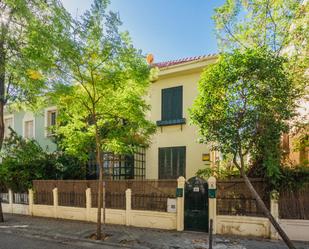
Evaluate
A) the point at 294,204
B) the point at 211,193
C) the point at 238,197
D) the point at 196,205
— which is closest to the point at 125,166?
the point at 196,205

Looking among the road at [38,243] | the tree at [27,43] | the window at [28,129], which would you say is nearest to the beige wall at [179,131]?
the road at [38,243]

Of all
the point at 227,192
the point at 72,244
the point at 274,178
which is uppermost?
the point at 274,178

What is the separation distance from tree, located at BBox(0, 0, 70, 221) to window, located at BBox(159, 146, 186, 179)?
6.16 meters

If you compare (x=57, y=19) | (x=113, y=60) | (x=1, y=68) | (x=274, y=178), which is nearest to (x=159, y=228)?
(x=274, y=178)

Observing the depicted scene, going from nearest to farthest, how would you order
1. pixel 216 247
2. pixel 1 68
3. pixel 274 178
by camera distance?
pixel 216 247, pixel 274 178, pixel 1 68

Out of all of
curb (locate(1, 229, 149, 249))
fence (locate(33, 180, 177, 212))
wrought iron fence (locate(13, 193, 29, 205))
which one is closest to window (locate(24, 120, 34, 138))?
wrought iron fence (locate(13, 193, 29, 205))

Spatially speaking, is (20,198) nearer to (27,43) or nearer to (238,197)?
(27,43)

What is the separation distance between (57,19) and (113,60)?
1.99m

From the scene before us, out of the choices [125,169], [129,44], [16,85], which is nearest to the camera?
[129,44]

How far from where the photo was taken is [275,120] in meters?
7.07

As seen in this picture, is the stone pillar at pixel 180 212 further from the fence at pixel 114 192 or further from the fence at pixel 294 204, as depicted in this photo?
the fence at pixel 294 204

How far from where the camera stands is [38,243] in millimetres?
8531

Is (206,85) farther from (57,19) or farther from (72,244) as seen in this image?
(72,244)

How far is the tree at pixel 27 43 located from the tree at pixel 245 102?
4531 millimetres
